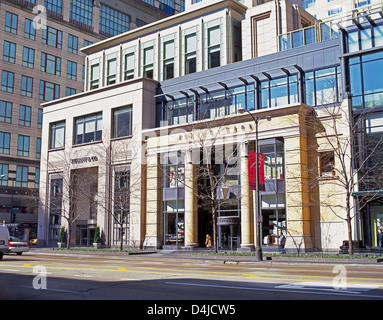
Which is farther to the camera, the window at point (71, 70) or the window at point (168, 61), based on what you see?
the window at point (71, 70)

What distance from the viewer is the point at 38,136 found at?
70375 mm

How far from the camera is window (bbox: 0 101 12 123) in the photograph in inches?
2599

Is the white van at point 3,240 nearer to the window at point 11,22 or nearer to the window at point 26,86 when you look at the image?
the window at point 26,86

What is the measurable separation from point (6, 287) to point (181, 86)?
1291 inches

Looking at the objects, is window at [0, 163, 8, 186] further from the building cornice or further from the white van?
the white van

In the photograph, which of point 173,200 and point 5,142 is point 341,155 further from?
point 5,142

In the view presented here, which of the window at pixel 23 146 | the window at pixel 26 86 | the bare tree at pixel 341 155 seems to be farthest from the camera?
the window at pixel 26 86

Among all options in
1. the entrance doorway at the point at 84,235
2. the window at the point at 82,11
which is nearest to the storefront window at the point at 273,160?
the entrance doorway at the point at 84,235

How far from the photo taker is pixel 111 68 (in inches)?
2114

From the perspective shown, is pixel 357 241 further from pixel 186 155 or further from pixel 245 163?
pixel 186 155

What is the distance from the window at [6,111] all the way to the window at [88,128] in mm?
21446

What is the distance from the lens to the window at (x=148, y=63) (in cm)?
4941

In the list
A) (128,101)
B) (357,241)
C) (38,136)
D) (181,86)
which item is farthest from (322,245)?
(38,136)

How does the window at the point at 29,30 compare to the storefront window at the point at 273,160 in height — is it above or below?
above
